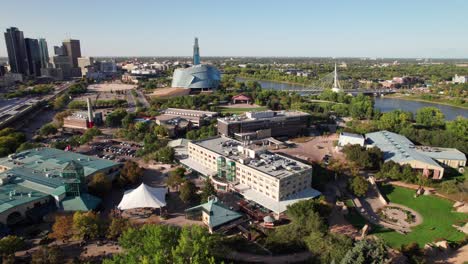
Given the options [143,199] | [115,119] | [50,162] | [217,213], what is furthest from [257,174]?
[115,119]

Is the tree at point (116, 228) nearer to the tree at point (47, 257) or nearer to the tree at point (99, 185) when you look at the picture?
the tree at point (47, 257)

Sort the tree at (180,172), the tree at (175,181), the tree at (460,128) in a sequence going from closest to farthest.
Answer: the tree at (175,181)
the tree at (180,172)
the tree at (460,128)

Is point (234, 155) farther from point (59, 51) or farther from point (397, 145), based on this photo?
point (59, 51)

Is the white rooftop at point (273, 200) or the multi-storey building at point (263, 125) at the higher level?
the multi-storey building at point (263, 125)

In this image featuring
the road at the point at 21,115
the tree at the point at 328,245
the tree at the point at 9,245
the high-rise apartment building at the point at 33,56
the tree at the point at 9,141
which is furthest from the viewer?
the high-rise apartment building at the point at 33,56

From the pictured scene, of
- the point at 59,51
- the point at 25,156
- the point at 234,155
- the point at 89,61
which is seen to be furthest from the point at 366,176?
the point at 59,51

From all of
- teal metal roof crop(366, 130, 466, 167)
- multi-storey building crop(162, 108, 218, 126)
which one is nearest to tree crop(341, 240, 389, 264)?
teal metal roof crop(366, 130, 466, 167)

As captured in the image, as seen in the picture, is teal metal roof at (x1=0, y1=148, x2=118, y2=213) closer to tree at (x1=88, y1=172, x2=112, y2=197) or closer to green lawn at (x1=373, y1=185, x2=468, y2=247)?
tree at (x1=88, y1=172, x2=112, y2=197)

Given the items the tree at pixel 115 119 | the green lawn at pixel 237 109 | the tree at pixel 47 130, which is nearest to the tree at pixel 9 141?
the tree at pixel 47 130
